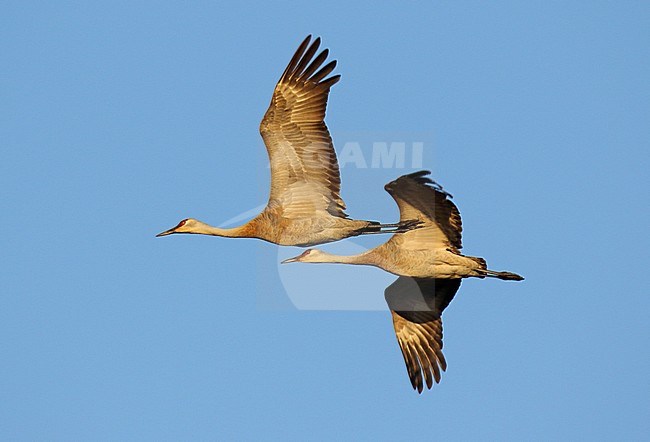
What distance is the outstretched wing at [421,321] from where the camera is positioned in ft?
74.9

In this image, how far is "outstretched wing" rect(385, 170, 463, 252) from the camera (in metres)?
20.9

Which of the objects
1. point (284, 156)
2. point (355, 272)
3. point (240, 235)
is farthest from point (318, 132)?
point (355, 272)

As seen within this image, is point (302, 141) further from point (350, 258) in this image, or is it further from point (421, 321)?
point (421, 321)

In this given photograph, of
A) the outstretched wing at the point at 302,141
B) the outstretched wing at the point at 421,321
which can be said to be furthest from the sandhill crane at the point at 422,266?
the outstretched wing at the point at 302,141

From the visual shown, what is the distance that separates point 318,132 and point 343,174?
97 cm

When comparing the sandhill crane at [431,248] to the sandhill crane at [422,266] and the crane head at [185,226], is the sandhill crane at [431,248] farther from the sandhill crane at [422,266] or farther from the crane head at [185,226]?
the crane head at [185,226]

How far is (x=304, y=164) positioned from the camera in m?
20.9

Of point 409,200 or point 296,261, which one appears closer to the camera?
point 409,200

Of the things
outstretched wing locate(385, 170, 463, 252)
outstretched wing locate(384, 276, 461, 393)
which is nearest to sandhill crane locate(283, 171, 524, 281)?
outstretched wing locate(385, 170, 463, 252)

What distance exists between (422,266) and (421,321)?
1.73 metres

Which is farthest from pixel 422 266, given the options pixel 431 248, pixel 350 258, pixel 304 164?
pixel 304 164

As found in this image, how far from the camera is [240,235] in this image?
859 inches

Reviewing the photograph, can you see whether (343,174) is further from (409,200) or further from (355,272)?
(355,272)

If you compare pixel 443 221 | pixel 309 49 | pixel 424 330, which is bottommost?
pixel 424 330
